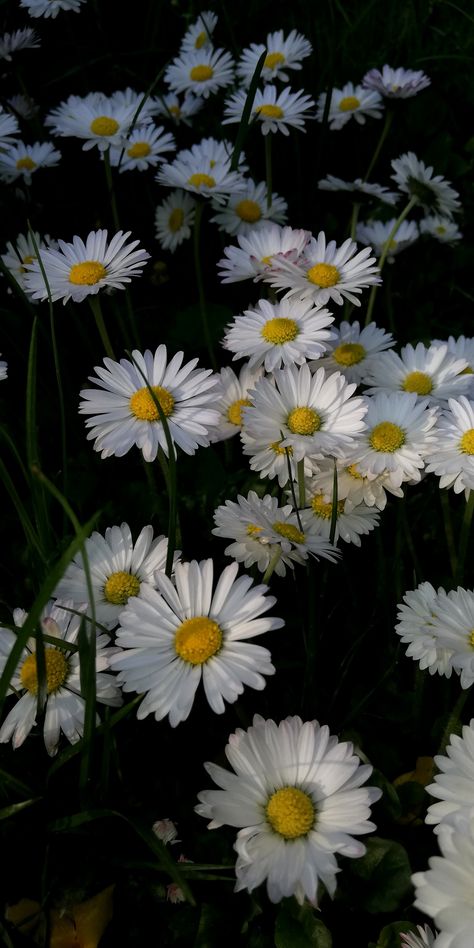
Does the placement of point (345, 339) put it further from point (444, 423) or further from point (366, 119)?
point (366, 119)

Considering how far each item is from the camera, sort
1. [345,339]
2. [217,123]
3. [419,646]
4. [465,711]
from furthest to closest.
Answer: [217,123]
[345,339]
[465,711]
[419,646]

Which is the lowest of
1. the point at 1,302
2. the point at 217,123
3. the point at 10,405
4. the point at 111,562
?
the point at 111,562

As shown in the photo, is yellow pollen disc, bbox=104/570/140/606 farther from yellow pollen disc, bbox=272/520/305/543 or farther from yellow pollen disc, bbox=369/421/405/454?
yellow pollen disc, bbox=369/421/405/454

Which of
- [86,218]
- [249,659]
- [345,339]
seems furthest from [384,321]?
[249,659]

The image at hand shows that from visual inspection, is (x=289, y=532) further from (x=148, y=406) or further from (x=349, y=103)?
(x=349, y=103)

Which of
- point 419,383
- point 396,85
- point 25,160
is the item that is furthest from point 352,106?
point 419,383

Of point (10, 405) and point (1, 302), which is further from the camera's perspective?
point (1, 302)
